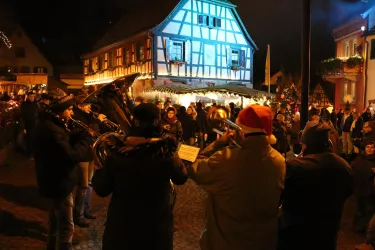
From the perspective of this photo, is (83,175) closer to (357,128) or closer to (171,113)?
(171,113)

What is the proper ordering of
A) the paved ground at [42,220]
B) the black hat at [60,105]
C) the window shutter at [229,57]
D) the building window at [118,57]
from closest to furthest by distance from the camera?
1. the black hat at [60,105]
2. the paved ground at [42,220]
3. the window shutter at [229,57]
4. the building window at [118,57]

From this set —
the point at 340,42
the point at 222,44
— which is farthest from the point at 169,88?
the point at 340,42

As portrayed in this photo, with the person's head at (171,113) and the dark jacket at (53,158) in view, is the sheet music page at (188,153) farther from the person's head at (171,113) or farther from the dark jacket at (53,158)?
the person's head at (171,113)

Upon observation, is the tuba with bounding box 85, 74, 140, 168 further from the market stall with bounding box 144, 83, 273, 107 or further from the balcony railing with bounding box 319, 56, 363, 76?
the balcony railing with bounding box 319, 56, 363, 76

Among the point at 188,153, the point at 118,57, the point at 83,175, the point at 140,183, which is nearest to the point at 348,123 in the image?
the point at 83,175

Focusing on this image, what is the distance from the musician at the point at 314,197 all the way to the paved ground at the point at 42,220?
2321 mm

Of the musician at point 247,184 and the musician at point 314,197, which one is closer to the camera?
the musician at point 247,184

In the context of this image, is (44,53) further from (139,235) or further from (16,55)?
(139,235)

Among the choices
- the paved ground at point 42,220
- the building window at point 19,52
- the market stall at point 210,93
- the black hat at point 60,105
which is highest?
the building window at point 19,52

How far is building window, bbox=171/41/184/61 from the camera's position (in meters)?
25.2

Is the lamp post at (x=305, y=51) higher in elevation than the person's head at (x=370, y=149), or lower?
higher

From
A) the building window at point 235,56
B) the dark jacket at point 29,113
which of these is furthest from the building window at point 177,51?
the dark jacket at point 29,113

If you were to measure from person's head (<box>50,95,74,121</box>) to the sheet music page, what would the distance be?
1.81 metres

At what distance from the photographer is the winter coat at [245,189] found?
2764mm
